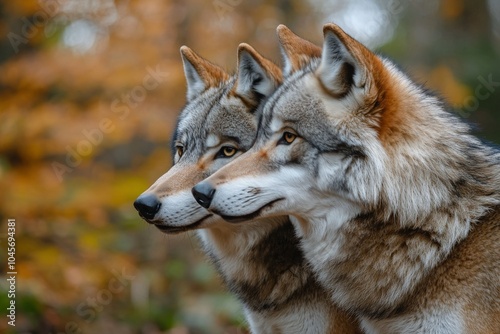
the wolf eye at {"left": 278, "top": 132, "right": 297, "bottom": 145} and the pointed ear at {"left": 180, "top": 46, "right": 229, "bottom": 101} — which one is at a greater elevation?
the pointed ear at {"left": 180, "top": 46, "right": 229, "bottom": 101}

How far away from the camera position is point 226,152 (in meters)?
4.69

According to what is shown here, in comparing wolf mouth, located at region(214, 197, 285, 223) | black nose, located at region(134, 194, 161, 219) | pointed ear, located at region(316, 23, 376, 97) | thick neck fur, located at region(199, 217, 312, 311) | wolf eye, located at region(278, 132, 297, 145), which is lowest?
thick neck fur, located at region(199, 217, 312, 311)

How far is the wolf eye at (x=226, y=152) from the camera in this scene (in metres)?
4.67

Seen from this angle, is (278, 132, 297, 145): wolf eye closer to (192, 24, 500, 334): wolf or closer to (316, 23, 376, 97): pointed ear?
(192, 24, 500, 334): wolf

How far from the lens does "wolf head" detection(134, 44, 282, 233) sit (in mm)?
4312

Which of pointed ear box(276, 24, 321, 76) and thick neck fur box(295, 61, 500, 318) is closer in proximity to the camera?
thick neck fur box(295, 61, 500, 318)

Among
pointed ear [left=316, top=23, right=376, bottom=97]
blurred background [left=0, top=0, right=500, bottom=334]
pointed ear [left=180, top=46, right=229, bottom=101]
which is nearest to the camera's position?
pointed ear [left=316, top=23, right=376, bottom=97]

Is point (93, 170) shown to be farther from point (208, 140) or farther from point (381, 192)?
point (381, 192)

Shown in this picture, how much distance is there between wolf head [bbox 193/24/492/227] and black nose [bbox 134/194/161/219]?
55cm

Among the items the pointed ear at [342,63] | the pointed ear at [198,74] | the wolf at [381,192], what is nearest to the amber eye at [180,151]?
the pointed ear at [198,74]

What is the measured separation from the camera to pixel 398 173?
148 inches

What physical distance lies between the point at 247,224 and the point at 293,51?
1.33 metres

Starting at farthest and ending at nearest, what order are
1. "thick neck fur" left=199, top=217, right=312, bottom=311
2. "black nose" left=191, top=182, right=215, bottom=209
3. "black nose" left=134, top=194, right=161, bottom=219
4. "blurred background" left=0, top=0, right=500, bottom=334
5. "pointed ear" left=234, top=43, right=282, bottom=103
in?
"blurred background" left=0, top=0, right=500, bottom=334 < "pointed ear" left=234, top=43, right=282, bottom=103 < "thick neck fur" left=199, top=217, right=312, bottom=311 < "black nose" left=134, top=194, right=161, bottom=219 < "black nose" left=191, top=182, right=215, bottom=209

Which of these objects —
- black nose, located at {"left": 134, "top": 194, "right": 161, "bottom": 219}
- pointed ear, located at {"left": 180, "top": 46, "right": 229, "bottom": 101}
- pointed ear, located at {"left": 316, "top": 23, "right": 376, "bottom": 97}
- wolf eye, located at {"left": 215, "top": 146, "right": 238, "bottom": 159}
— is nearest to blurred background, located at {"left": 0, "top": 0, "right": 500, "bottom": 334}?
pointed ear, located at {"left": 180, "top": 46, "right": 229, "bottom": 101}
